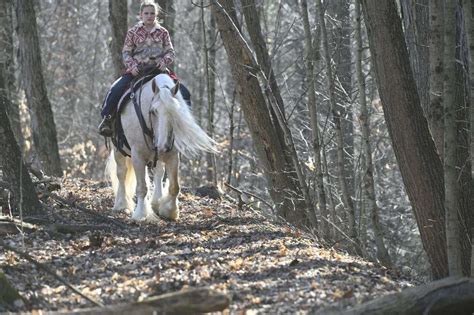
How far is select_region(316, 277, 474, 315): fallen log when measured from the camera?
6113mm

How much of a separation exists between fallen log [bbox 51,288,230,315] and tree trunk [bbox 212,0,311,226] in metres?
7.53

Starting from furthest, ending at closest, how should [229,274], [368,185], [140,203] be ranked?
[368,185]
[140,203]
[229,274]

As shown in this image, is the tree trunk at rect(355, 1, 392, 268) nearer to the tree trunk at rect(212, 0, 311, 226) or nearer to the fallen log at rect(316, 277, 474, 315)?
the tree trunk at rect(212, 0, 311, 226)

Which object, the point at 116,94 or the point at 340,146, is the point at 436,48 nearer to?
the point at 340,146

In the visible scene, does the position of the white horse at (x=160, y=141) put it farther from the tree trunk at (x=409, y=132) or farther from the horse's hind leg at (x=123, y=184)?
the tree trunk at (x=409, y=132)

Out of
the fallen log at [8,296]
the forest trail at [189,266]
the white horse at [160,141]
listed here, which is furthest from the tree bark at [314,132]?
the fallen log at [8,296]

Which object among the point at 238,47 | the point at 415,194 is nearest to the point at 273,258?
the point at 415,194

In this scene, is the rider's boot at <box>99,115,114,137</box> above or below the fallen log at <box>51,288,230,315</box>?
above

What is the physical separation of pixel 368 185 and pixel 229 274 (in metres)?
5.18

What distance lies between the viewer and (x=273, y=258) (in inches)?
348

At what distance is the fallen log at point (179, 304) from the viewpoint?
5.56 metres

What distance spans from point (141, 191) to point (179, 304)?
20.6 ft

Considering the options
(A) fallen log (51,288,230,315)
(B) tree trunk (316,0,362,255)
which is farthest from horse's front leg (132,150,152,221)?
(A) fallen log (51,288,230,315)

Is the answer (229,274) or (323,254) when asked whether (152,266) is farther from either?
(323,254)
